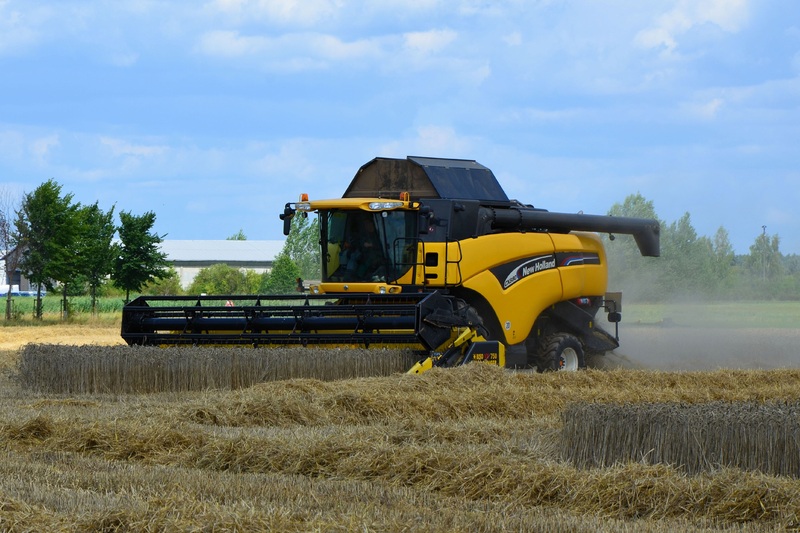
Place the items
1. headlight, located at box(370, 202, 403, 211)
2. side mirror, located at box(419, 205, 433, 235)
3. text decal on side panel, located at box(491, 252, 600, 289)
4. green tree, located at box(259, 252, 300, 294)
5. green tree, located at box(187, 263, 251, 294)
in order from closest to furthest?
1. side mirror, located at box(419, 205, 433, 235)
2. headlight, located at box(370, 202, 403, 211)
3. text decal on side panel, located at box(491, 252, 600, 289)
4. green tree, located at box(259, 252, 300, 294)
5. green tree, located at box(187, 263, 251, 294)

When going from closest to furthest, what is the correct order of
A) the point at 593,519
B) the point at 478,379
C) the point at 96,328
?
the point at 593,519, the point at 478,379, the point at 96,328

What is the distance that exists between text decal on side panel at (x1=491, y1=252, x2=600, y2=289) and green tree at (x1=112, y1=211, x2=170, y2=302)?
26.1 metres

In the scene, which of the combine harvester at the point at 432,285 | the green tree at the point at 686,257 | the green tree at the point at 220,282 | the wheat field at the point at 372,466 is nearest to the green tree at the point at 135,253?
the green tree at the point at 220,282

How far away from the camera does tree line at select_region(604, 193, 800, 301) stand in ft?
70.8

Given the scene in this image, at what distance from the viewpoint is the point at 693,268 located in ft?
87.6

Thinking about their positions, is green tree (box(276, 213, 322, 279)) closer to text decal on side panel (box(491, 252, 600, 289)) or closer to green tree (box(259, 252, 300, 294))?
green tree (box(259, 252, 300, 294))

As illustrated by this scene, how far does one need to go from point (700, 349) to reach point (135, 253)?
25252 millimetres

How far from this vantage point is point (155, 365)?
1302 cm

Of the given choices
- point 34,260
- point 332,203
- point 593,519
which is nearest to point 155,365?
point 332,203

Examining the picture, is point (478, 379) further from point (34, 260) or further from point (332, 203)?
point (34, 260)

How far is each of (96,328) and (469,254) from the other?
20.6 m

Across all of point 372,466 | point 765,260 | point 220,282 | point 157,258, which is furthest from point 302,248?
point 372,466

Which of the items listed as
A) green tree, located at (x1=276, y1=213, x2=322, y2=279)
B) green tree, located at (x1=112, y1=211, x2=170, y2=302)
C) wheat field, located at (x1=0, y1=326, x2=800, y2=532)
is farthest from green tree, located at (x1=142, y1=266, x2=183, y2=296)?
wheat field, located at (x1=0, y1=326, x2=800, y2=532)

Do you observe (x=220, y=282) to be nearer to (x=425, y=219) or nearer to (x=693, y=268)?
(x=693, y=268)
